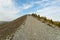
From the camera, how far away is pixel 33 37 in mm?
24422

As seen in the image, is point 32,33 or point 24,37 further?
point 32,33

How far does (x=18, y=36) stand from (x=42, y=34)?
10.3 feet

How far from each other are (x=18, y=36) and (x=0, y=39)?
209 cm

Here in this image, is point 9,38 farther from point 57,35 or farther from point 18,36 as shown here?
point 57,35

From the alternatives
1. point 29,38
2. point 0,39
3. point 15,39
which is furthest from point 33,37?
point 0,39

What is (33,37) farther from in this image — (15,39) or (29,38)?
(15,39)

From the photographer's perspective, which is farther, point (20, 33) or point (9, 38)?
point (20, 33)

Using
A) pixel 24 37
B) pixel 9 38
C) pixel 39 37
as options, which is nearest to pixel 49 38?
pixel 39 37

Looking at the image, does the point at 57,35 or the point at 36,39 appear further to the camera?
the point at 57,35

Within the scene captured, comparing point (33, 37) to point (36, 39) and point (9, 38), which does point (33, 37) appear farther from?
point (9, 38)

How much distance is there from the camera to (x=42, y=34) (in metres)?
26.1

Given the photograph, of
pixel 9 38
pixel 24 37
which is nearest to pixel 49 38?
pixel 24 37

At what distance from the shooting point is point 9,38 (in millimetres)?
24016

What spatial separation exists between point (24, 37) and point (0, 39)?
108 inches
